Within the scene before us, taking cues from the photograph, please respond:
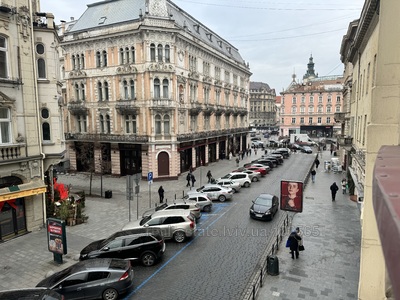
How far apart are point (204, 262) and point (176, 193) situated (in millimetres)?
14232

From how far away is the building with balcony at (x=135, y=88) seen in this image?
32.4 metres

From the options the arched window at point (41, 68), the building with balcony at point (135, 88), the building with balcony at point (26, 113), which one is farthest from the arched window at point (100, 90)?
the arched window at point (41, 68)

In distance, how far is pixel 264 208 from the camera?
19.8 m

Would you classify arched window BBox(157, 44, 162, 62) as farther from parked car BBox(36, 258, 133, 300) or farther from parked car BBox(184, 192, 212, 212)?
parked car BBox(36, 258, 133, 300)

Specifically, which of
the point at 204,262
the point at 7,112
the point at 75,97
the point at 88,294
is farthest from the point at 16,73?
the point at 75,97

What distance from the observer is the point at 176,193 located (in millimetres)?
27828

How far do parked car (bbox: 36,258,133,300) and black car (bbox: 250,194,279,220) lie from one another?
1064cm

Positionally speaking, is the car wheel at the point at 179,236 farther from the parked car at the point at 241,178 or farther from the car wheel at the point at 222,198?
the parked car at the point at 241,178

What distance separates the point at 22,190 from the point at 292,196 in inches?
597

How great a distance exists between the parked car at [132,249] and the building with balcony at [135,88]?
18.9 metres

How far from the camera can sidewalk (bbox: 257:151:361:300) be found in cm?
1120

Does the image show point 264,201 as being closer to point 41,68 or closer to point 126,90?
point 41,68

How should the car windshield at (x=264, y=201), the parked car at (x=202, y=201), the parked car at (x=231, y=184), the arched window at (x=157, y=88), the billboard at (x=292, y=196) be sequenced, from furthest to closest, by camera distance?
the arched window at (x=157, y=88) < the parked car at (x=231, y=184) < the parked car at (x=202, y=201) < the car windshield at (x=264, y=201) < the billboard at (x=292, y=196)

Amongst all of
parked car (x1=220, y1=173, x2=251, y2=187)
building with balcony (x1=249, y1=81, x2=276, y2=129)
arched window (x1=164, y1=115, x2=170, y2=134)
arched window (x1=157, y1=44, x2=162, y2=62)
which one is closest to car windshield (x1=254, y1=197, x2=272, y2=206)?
parked car (x1=220, y1=173, x2=251, y2=187)
